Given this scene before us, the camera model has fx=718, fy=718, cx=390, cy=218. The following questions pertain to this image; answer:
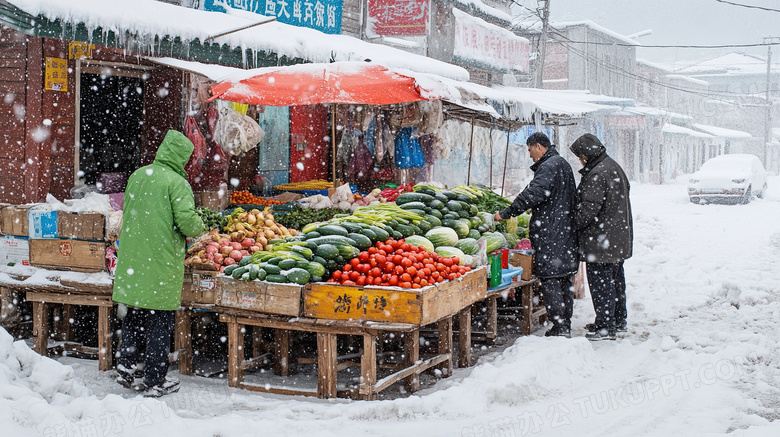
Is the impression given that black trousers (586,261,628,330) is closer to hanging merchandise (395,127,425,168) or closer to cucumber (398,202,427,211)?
cucumber (398,202,427,211)

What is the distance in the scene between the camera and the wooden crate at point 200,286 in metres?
6.05

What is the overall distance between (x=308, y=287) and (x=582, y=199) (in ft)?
11.1

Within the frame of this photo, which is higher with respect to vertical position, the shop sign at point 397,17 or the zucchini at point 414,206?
the shop sign at point 397,17

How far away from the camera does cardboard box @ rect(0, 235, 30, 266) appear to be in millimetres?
6801

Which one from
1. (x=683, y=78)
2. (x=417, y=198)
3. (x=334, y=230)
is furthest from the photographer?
(x=683, y=78)

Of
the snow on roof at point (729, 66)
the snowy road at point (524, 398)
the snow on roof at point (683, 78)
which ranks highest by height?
the snow on roof at point (729, 66)

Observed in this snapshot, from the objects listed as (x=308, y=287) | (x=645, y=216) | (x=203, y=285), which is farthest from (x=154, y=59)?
(x=645, y=216)

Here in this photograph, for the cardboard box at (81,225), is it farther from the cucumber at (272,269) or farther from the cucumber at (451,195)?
the cucumber at (451,195)

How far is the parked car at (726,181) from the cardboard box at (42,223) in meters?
23.1

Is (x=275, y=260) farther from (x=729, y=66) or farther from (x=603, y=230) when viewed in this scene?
(x=729, y=66)

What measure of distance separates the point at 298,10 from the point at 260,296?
856 cm

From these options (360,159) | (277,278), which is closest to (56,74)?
(277,278)

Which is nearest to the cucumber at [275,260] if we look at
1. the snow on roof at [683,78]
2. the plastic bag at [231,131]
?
the plastic bag at [231,131]

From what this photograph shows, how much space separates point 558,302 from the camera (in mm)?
7277
